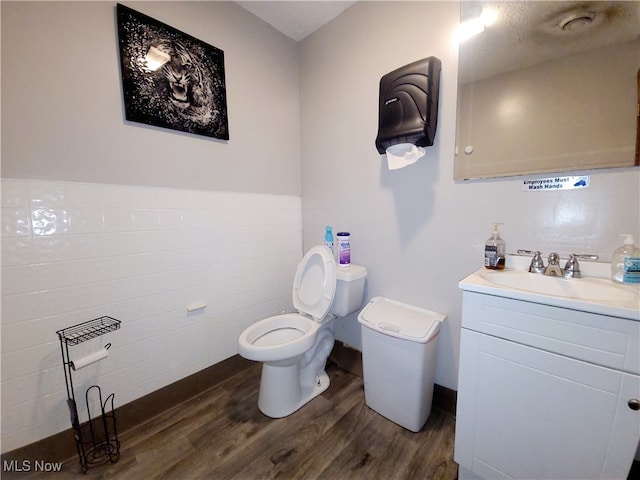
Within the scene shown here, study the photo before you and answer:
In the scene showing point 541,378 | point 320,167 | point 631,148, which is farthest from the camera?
point 320,167

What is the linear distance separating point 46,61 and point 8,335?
1.07 metres

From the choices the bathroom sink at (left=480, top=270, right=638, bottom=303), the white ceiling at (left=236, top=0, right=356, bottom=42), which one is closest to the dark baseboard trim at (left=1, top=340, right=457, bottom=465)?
the bathroom sink at (left=480, top=270, right=638, bottom=303)

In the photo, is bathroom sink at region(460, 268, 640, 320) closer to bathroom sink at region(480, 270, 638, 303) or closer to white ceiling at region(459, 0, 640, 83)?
bathroom sink at region(480, 270, 638, 303)

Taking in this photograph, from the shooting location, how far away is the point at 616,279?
917 millimetres

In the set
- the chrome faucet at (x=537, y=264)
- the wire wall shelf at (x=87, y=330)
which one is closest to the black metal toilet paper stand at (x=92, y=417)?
the wire wall shelf at (x=87, y=330)

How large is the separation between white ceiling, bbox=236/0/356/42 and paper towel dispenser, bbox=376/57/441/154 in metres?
0.69

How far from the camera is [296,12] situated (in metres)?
1.62

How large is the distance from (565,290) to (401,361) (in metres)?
0.72

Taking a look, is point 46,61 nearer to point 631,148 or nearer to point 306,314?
point 306,314

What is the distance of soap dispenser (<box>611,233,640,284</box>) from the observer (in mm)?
866

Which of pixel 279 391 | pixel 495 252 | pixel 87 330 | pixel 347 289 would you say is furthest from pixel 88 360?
pixel 495 252

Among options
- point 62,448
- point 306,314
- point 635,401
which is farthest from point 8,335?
point 635,401

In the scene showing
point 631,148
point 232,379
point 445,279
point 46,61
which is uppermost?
point 46,61

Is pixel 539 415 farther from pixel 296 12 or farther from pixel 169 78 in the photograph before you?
pixel 296 12
